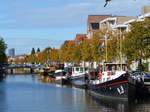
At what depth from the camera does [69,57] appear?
178875mm

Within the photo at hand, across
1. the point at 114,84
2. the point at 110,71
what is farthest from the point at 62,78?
the point at 114,84

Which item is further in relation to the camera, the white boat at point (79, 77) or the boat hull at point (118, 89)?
the white boat at point (79, 77)

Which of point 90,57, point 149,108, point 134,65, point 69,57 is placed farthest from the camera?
point 69,57

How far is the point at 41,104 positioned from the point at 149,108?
13.0 metres

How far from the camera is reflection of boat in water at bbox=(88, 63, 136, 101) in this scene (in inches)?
2549

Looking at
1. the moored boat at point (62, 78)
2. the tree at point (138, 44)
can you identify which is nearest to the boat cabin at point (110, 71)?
the tree at point (138, 44)

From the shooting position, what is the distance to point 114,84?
6588 centimetres

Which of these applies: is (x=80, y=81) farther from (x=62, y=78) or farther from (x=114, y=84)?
(x=114, y=84)

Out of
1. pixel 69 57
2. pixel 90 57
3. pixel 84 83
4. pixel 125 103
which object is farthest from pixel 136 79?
pixel 69 57

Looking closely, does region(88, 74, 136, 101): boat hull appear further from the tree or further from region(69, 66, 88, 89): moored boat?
the tree

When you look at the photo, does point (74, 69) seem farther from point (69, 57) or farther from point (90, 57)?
point (69, 57)

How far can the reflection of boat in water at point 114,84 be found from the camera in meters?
64.8

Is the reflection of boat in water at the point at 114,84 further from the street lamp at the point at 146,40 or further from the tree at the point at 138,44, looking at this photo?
the street lamp at the point at 146,40

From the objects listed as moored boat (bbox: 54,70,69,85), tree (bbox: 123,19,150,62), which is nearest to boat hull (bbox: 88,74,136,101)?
tree (bbox: 123,19,150,62)
